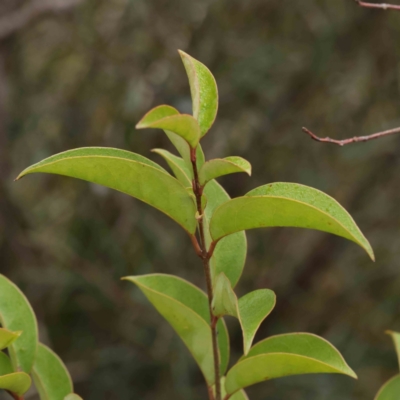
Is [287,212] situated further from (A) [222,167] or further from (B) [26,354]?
(B) [26,354]

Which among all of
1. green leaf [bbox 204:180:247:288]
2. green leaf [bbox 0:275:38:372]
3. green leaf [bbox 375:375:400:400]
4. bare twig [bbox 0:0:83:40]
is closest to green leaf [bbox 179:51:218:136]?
green leaf [bbox 204:180:247:288]

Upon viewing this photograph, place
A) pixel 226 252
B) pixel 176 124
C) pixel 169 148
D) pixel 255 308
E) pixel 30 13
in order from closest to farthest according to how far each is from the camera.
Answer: pixel 176 124 < pixel 255 308 < pixel 226 252 < pixel 30 13 < pixel 169 148

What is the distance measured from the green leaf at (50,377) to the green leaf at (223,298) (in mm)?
281

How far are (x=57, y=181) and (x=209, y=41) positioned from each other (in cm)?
104

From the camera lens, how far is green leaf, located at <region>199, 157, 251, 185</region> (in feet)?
1.99

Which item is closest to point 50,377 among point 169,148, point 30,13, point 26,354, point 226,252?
point 26,354

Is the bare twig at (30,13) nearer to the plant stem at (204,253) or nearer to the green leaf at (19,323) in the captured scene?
the green leaf at (19,323)

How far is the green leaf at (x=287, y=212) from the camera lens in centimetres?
62

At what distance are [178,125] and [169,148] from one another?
1.93 m

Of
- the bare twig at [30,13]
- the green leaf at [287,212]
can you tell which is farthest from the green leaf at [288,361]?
the bare twig at [30,13]

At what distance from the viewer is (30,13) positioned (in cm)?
233

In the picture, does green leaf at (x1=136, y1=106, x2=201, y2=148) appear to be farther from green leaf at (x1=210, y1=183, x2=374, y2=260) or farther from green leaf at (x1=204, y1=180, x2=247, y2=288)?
green leaf at (x1=204, y1=180, x2=247, y2=288)

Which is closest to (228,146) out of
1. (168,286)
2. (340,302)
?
(340,302)

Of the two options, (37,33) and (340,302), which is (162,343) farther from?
(37,33)
